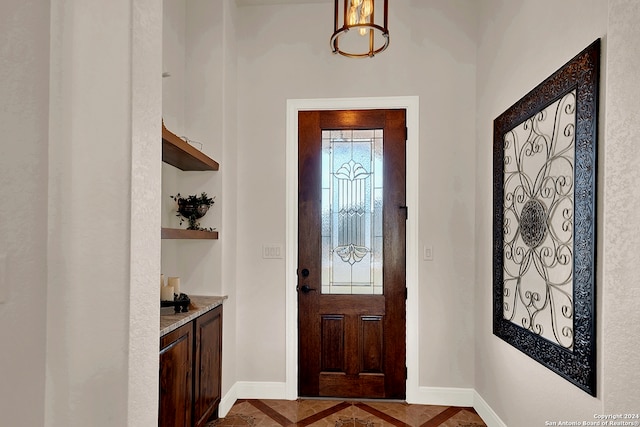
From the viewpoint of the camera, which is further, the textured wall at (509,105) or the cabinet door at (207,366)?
the cabinet door at (207,366)

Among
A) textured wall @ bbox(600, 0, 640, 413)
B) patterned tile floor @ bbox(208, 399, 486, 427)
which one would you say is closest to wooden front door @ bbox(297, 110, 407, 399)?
patterned tile floor @ bbox(208, 399, 486, 427)

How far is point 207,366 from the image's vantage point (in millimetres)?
2609

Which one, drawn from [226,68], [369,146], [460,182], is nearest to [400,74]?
[369,146]

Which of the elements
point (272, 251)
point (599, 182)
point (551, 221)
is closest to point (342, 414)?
point (272, 251)

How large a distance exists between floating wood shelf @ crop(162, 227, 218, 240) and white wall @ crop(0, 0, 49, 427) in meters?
0.97

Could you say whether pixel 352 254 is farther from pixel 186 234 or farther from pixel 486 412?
pixel 486 412

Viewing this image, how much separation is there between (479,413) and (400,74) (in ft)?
8.85

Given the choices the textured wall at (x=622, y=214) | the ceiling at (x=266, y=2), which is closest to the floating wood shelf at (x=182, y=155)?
the ceiling at (x=266, y=2)

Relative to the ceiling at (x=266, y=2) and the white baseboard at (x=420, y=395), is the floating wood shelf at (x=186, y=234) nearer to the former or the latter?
the white baseboard at (x=420, y=395)

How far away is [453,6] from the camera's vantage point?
3236 mm

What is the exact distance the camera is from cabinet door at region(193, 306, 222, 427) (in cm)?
244

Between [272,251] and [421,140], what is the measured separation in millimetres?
1519

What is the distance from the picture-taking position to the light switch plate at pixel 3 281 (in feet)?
3.61

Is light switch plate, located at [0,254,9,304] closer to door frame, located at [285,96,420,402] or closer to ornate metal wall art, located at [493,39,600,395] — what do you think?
ornate metal wall art, located at [493,39,600,395]
